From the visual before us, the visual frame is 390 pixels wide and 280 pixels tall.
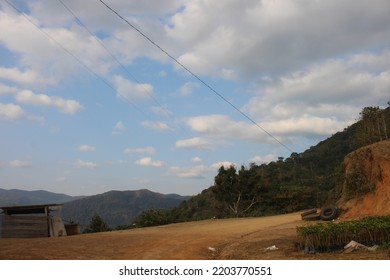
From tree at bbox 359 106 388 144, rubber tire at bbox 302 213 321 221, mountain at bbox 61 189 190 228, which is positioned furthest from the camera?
mountain at bbox 61 189 190 228

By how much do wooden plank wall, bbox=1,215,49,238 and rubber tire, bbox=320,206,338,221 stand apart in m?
14.8

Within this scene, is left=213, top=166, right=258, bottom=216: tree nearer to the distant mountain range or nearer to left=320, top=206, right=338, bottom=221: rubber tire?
left=320, top=206, right=338, bottom=221: rubber tire

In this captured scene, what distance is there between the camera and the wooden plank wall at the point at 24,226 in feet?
64.7

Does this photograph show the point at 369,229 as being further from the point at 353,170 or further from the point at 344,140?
the point at 344,140

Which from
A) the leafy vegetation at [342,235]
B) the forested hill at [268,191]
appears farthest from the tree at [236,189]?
the leafy vegetation at [342,235]

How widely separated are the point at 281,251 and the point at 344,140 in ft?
175

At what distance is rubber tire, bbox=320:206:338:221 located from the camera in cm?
2031

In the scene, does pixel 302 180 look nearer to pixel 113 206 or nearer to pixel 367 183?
pixel 367 183

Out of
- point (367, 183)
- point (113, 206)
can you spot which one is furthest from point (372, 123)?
point (113, 206)

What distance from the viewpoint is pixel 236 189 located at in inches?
1432

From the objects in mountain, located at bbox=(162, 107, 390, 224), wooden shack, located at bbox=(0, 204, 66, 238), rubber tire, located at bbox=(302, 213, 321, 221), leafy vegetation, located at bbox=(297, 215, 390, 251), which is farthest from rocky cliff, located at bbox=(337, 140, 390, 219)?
wooden shack, located at bbox=(0, 204, 66, 238)

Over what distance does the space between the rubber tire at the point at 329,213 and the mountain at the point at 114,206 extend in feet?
360
